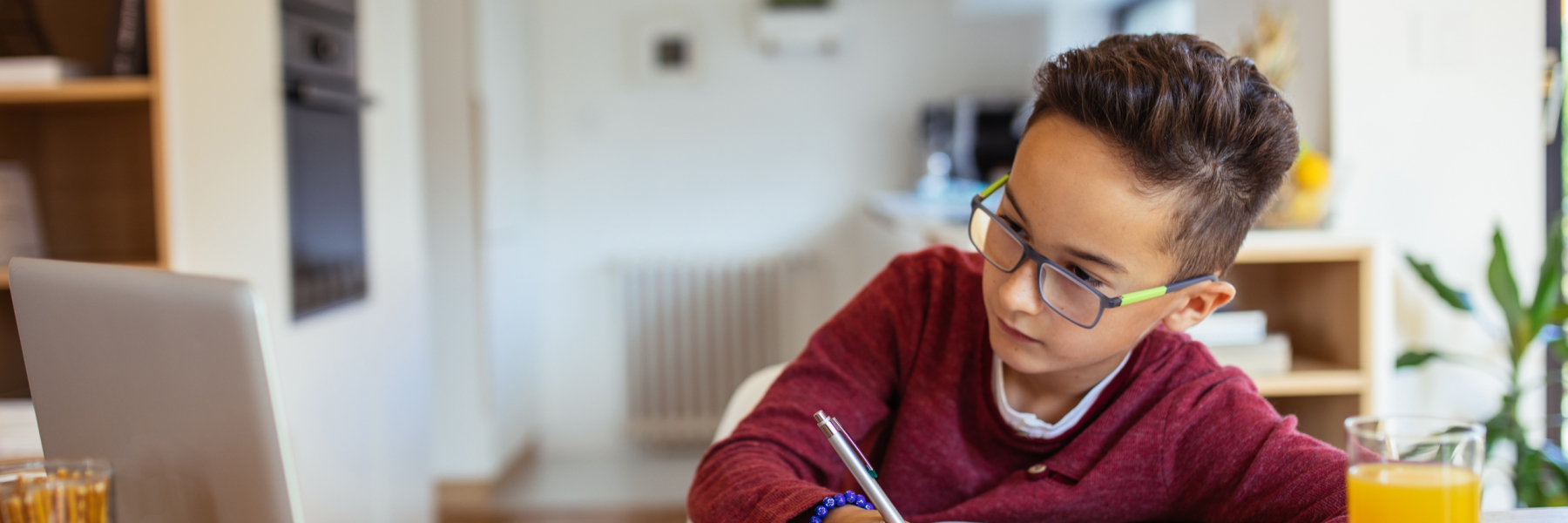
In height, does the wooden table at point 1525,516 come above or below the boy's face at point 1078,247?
below

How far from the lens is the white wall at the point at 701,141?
3.95m

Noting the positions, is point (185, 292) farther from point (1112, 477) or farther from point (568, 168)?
point (568, 168)

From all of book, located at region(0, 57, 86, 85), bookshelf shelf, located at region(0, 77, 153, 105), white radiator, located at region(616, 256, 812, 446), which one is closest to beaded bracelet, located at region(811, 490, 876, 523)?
bookshelf shelf, located at region(0, 77, 153, 105)

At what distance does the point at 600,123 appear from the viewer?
3.98 metres

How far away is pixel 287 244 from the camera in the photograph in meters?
2.02

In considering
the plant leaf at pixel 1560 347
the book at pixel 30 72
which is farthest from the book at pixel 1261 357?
the book at pixel 30 72

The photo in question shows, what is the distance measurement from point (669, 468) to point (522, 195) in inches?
44.2

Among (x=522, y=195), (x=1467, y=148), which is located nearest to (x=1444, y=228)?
(x=1467, y=148)

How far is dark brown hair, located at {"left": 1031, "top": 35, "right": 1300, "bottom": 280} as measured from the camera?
2.54ft

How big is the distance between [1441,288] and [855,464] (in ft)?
5.68

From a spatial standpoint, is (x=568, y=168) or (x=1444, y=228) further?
(x=568, y=168)

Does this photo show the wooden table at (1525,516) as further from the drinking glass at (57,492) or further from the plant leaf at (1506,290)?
the plant leaf at (1506,290)

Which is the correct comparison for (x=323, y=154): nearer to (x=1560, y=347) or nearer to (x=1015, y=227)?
(x=1015, y=227)

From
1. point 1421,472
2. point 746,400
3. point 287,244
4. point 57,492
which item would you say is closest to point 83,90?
point 287,244
